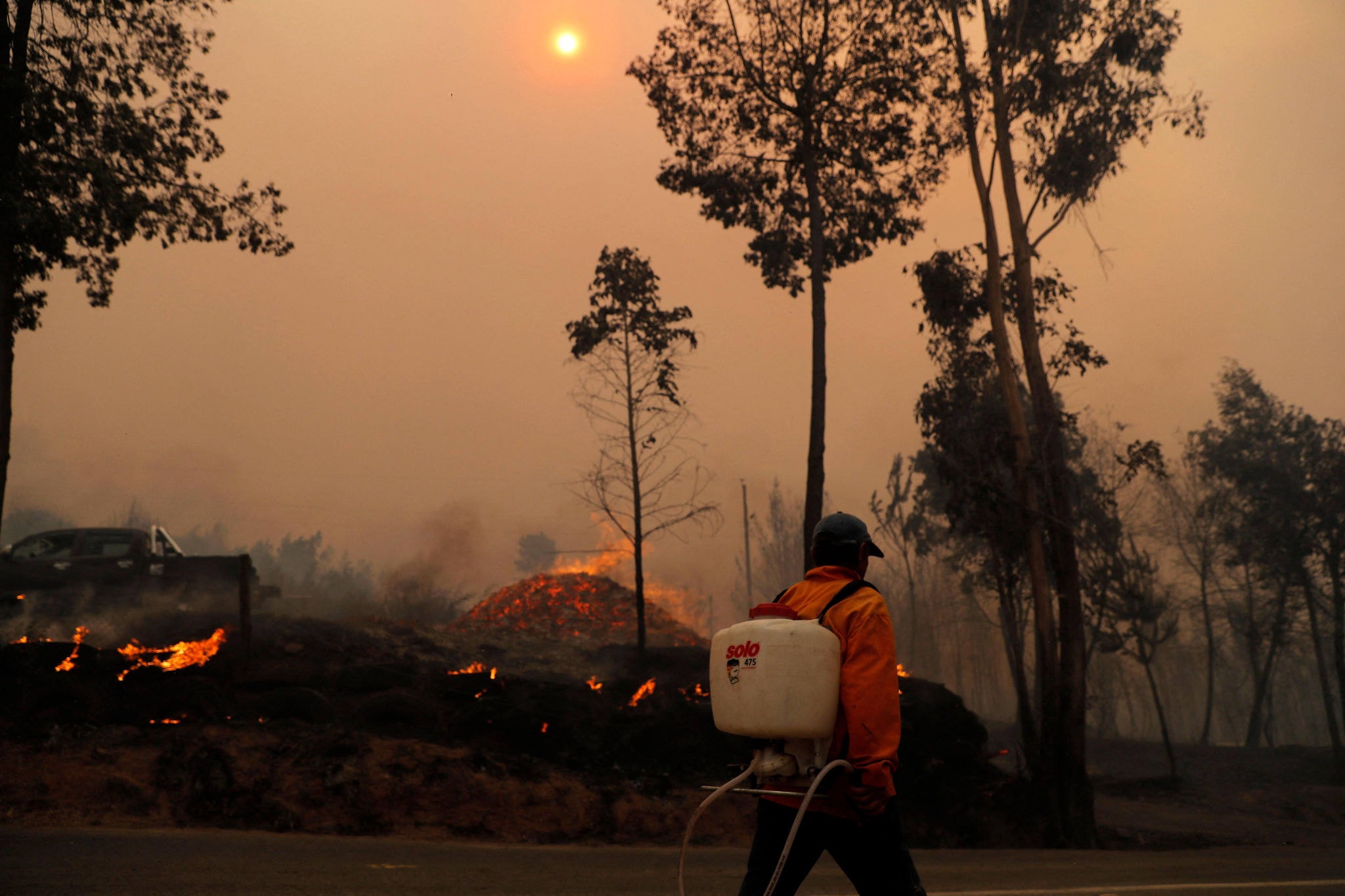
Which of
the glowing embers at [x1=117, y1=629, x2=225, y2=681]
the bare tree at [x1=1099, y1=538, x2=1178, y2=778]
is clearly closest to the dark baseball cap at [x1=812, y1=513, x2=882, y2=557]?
the glowing embers at [x1=117, y1=629, x2=225, y2=681]

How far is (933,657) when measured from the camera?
212 ft

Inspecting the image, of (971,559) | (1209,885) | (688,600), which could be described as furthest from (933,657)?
(1209,885)

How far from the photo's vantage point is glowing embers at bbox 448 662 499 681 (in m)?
15.3

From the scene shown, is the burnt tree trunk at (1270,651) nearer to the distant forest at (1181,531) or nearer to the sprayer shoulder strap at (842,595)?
the distant forest at (1181,531)

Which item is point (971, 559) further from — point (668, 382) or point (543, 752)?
point (543, 752)

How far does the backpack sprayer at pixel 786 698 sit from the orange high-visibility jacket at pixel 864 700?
1.5 inches

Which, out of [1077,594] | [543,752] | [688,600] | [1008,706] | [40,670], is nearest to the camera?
[40,670]

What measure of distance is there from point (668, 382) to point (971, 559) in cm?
2050

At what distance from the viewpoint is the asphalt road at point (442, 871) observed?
6.59 meters

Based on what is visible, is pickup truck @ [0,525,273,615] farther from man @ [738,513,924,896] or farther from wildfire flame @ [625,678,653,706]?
man @ [738,513,924,896]

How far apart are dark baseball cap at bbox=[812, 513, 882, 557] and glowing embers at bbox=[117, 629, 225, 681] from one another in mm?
12589

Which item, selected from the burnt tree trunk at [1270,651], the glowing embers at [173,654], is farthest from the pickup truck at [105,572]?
the burnt tree trunk at [1270,651]

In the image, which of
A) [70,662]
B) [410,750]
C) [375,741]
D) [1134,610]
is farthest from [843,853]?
[1134,610]

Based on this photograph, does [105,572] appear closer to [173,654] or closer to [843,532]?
[173,654]
